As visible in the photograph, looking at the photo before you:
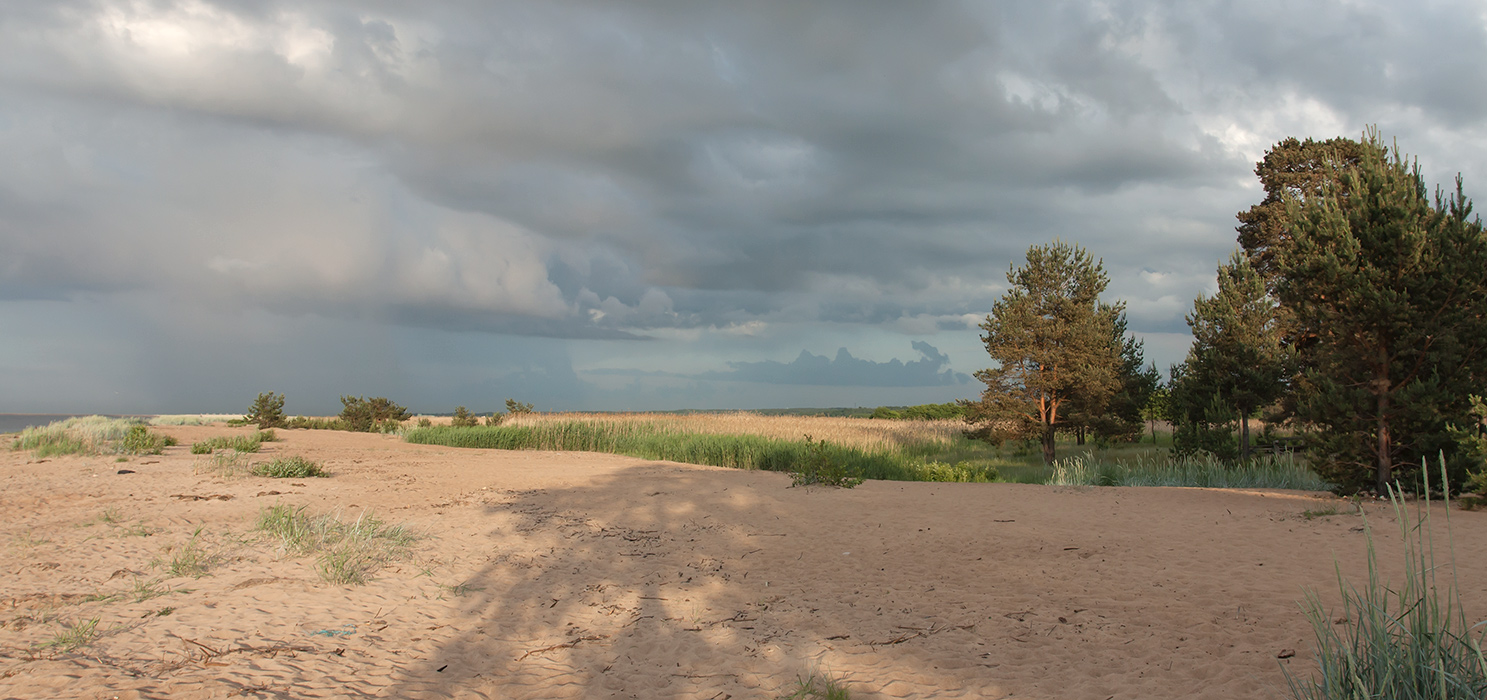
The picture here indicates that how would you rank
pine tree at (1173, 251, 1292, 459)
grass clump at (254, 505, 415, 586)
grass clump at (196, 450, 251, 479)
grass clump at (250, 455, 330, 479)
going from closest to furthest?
grass clump at (254, 505, 415, 586) < grass clump at (196, 450, 251, 479) < grass clump at (250, 455, 330, 479) < pine tree at (1173, 251, 1292, 459)

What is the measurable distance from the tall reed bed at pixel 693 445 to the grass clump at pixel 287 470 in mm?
8832

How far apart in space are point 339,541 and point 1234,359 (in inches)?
755

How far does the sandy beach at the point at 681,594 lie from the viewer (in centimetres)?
434

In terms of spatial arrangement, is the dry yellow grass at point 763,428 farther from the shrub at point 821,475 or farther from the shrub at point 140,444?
the shrub at point 140,444

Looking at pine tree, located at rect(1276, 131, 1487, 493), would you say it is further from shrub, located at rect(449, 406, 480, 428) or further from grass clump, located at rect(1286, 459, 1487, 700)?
shrub, located at rect(449, 406, 480, 428)

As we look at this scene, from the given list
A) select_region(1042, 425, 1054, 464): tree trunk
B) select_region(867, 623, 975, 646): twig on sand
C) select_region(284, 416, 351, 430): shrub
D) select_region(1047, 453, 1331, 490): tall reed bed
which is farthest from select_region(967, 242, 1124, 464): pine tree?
select_region(284, 416, 351, 430): shrub

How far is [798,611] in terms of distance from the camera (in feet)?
20.0

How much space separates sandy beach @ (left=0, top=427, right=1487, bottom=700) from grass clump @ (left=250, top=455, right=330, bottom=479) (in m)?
0.74

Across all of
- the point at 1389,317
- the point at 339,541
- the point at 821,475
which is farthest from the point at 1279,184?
the point at 339,541

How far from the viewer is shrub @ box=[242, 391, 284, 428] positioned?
2783 centimetres

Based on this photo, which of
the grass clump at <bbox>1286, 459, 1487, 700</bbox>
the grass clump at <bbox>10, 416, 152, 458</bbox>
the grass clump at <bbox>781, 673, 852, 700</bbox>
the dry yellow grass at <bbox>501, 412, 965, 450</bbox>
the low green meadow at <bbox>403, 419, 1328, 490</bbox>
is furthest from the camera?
the dry yellow grass at <bbox>501, 412, 965, 450</bbox>

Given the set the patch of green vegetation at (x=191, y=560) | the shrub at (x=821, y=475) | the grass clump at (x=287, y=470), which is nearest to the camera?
the patch of green vegetation at (x=191, y=560)

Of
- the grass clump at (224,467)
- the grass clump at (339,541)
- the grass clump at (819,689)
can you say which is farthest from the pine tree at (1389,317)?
the grass clump at (224,467)

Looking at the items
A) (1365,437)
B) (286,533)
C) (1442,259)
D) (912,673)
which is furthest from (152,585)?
(1442,259)
